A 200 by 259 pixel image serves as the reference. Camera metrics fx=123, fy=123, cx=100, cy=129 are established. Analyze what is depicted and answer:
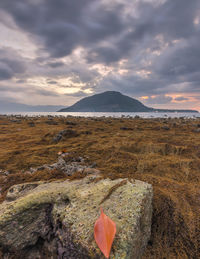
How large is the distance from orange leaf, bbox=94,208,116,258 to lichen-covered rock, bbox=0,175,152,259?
3.1 inches

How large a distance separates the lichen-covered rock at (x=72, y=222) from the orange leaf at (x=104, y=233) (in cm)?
8

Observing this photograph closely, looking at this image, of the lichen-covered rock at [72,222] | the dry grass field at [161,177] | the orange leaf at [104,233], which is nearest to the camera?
the orange leaf at [104,233]

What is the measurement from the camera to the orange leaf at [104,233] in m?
1.66

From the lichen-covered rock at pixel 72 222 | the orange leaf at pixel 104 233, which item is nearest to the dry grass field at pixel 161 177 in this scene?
the lichen-covered rock at pixel 72 222

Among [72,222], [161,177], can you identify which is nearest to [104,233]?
[72,222]

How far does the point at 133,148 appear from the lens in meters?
8.05

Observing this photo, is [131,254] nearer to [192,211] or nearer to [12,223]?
[192,211]

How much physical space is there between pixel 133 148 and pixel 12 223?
6.91 metres

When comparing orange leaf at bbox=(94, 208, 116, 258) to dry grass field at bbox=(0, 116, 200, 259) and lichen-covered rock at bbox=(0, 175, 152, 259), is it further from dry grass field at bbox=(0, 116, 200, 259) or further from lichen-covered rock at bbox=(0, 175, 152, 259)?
dry grass field at bbox=(0, 116, 200, 259)

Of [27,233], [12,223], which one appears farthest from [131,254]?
[12,223]

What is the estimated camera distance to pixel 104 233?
1833 millimetres

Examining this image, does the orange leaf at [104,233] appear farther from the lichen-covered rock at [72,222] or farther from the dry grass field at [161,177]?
the dry grass field at [161,177]

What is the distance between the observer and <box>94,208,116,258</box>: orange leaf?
1659 mm

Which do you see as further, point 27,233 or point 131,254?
point 27,233
